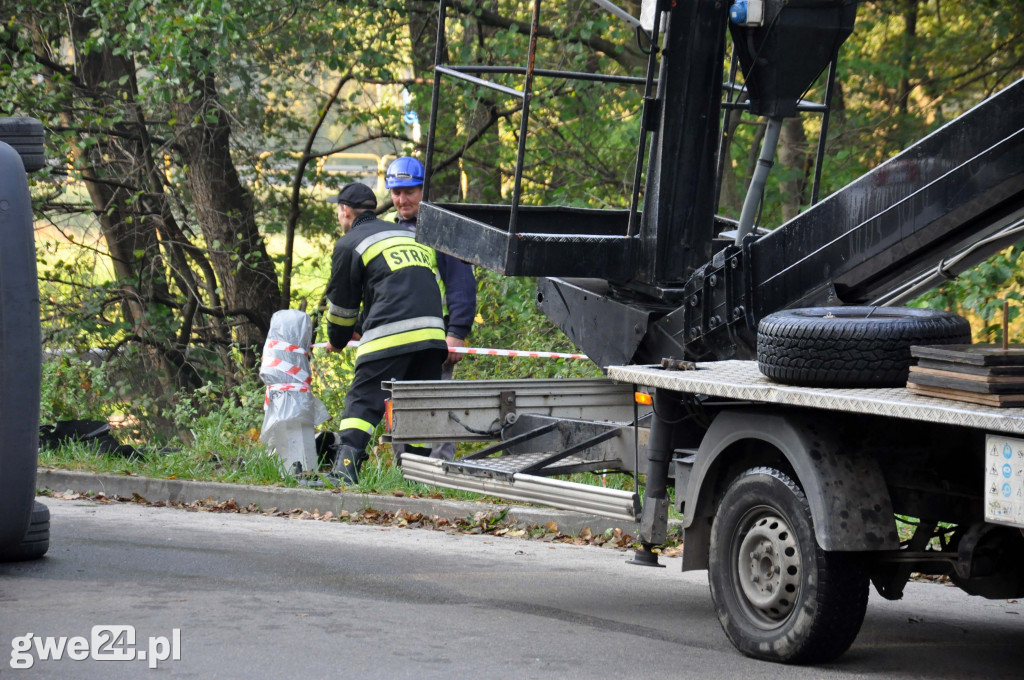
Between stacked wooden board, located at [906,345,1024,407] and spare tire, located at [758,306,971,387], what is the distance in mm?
194

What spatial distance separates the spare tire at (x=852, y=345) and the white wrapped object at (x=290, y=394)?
5.05m

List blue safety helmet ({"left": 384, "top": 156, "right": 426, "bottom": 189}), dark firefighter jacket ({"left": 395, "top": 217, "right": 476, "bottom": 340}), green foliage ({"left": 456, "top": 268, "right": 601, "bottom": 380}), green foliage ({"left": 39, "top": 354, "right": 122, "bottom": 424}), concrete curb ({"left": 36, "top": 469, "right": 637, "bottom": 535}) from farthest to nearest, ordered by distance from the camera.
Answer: green foliage ({"left": 39, "top": 354, "right": 122, "bottom": 424}) < green foliage ({"left": 456, "top": 268, "right": 601, "bottom": 380}) < dark firefighter jacket ({"left": 395, "top": 217, "right": 476, "bottom": 340}) < blue safety helmet ({"left": 384, "top": 156, "right": 426, "bottom": 189}) < concrete curb ({"left": 36, "top": 469, "right": 637, "bottom": 535})

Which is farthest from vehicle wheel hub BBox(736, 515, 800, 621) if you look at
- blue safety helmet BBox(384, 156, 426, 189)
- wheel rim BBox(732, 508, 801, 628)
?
blue safety helmet BBox(384, 156, 426, 189)

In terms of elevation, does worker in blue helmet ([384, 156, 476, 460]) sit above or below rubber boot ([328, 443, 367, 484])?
above

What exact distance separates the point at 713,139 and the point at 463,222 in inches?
54.4

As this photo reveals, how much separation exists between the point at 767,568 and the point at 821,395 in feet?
2.69

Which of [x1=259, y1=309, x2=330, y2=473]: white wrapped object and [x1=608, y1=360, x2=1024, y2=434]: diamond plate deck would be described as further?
[x1=259, y1=309, x2=330, y2=473]: white wrapped object

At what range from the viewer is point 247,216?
14547 millimetres

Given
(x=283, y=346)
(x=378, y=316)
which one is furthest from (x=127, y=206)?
(x=378, y=316)

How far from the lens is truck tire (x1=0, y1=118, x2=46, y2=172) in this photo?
21.1 feet

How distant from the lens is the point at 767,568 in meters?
→ 4.91

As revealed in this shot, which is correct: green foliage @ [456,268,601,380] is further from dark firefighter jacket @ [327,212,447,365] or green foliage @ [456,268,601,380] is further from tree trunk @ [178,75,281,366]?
dark firefighter jacket @ [327,212,447,365]

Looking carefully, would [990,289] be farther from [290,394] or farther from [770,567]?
[770,567]

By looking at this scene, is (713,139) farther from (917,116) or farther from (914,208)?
(917,116)
